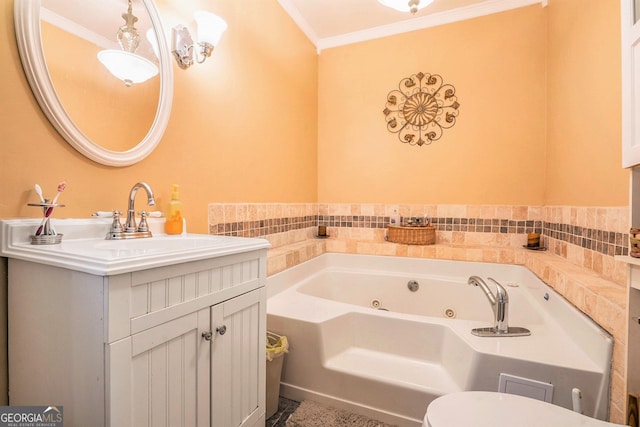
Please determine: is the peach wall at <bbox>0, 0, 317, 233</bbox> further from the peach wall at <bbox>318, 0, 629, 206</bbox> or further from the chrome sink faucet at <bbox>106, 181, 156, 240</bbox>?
the peach wall at <bbox>318, 0, 629, 206</bbox>

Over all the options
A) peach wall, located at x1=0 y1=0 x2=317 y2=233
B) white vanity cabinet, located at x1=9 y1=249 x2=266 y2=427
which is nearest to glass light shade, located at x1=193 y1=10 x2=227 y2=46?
peach wall, located at x1=0 y1=0 x2=317 y2=233

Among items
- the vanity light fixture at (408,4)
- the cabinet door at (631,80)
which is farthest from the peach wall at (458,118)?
the cabinet door at (631,80)

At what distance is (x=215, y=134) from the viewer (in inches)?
68.9

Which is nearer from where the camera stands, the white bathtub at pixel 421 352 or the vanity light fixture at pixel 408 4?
the white bathtub at pixel 421 352

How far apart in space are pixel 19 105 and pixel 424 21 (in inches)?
117

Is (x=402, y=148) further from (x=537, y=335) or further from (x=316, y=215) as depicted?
(x=537, y=335)

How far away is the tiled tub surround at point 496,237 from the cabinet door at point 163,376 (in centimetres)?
89

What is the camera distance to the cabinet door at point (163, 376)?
0.71m

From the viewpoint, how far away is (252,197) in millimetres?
2072

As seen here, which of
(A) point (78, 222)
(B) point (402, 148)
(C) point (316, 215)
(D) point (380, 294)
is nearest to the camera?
(A) point (78, 222)

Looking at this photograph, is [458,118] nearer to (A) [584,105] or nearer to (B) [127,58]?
(A) [584,105]

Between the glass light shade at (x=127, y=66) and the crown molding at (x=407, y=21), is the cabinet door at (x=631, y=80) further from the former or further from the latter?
the crown molding at (x=407, y=21)

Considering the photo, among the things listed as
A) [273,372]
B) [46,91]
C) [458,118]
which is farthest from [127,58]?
[458,118]

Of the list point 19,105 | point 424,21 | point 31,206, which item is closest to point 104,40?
point 19,105
